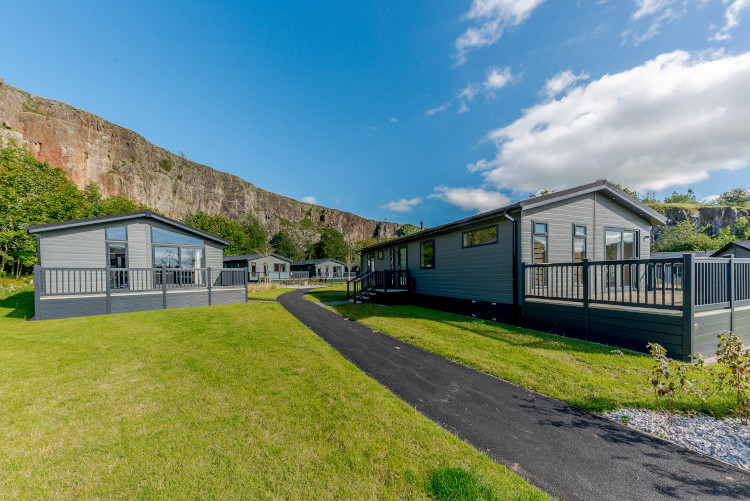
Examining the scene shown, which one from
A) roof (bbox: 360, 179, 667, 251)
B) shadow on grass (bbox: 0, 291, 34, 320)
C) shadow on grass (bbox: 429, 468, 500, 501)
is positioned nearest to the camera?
shadow on grass (bbox: 429, 468, 500, 501)

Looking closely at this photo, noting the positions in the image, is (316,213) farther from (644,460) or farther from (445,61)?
(644,460)

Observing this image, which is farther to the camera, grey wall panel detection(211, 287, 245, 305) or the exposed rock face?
the exposed rock face

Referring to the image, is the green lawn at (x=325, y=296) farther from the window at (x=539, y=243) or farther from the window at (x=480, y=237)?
the window at (x=539, y=243)

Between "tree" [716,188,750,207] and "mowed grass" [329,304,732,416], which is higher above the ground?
"tree" [716,188,750,207]

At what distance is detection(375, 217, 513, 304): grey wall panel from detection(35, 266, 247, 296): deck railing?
9.79 m

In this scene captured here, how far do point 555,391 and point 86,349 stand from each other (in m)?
8.81

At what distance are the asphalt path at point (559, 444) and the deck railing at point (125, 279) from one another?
11803 mm

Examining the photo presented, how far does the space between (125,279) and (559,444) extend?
15841mm

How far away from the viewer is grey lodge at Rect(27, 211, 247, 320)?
991 cm

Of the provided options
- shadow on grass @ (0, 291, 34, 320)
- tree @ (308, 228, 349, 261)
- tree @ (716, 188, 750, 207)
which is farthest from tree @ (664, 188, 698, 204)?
shadow on grass @ (0, 291, 34, 320)

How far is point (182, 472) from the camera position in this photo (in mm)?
2225

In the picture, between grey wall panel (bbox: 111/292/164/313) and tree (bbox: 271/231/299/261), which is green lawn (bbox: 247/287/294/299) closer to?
grey wall panel (bbox: 111/292/164/313)

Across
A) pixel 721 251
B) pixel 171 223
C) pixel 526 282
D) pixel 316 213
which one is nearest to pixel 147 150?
pixel 316 213

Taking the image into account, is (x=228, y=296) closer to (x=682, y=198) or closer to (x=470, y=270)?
(x=470, y=270)
